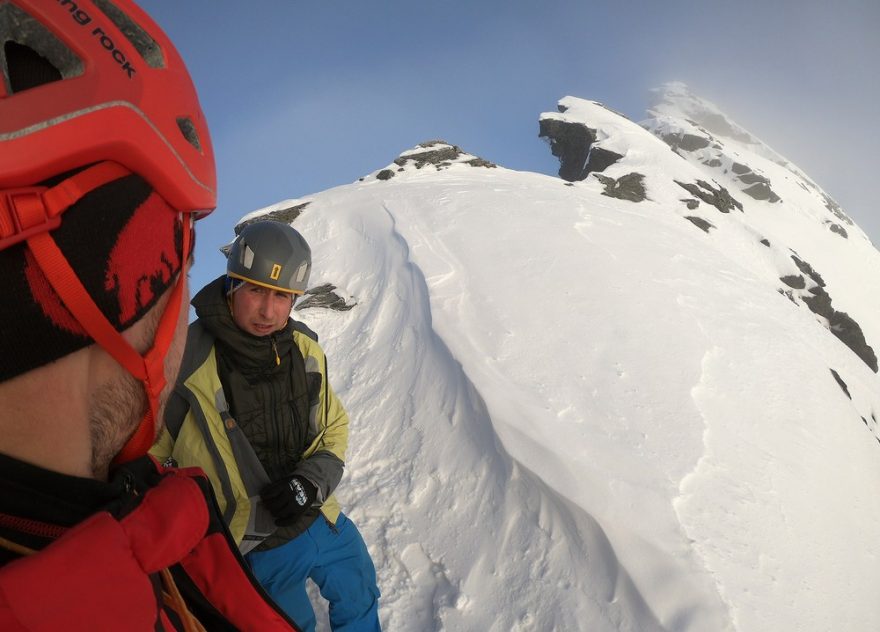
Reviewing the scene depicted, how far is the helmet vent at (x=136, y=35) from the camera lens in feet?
3.08

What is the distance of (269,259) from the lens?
2.71 meters

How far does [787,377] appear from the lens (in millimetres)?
6617

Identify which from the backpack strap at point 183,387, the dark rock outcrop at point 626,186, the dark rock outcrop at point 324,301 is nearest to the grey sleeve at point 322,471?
the backpack strap at point 183,387

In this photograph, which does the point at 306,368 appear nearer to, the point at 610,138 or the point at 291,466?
the point at 291,466

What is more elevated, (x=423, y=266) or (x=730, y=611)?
(x=730, y=611)

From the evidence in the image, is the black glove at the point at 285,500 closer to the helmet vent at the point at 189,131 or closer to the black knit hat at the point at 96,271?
the black knit hat at the point at 96,271

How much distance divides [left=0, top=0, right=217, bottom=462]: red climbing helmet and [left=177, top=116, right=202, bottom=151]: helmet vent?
0.02 meters

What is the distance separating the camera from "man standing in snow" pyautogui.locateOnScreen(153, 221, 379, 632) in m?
2.31

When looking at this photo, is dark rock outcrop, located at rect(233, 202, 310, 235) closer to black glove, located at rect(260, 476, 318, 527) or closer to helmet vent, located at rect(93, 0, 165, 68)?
black glove, located at rect(260, 476, 318, 527)

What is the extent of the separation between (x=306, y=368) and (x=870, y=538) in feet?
19.0

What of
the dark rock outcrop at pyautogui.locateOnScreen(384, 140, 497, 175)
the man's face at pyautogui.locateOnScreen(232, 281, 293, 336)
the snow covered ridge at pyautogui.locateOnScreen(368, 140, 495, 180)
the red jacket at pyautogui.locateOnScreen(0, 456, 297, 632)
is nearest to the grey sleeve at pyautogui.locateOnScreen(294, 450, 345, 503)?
the man's face at pyautogui.locateOnScreen(232, 281, 293, 336)

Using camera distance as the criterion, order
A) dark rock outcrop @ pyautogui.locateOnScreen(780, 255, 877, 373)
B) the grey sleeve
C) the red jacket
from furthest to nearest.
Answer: dark rock outcrop @ pyautogui.locateOnScreen(780, 255, 877, 373) < the grey sleeve < the red jacket

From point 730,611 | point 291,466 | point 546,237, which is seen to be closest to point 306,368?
point 291,466

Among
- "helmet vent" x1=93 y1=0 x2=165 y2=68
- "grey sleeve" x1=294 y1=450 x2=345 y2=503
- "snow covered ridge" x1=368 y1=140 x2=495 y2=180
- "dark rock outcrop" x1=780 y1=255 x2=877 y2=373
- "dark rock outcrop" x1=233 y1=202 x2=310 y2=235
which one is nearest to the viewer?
"helmet vent" x1=93 y1=0 x2=165 y2=68
